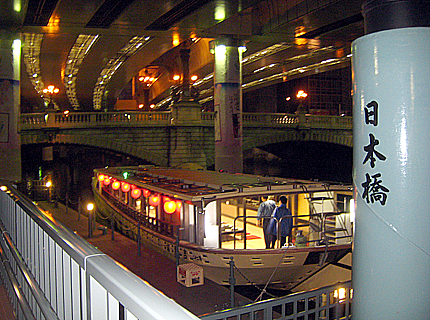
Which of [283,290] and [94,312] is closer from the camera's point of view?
[94,312]

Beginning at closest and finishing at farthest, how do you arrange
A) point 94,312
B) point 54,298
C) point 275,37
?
point 94,312, point 54,298, point 275,37

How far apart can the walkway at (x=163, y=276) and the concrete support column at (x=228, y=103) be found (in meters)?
8.27

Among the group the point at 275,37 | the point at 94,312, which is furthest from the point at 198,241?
the point at 275,37

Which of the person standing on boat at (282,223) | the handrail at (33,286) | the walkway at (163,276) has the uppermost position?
the handrail at (33,286)

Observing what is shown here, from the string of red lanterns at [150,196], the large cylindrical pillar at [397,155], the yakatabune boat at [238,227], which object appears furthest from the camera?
the string of red lanterns at [150,196]

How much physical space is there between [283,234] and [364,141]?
7.49 m

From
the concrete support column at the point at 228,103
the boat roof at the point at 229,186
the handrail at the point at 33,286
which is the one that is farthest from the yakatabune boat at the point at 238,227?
the concrete support column at the point at 228,103

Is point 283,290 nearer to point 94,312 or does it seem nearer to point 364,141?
point 364,141

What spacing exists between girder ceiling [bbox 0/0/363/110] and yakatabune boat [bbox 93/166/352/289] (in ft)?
29.6

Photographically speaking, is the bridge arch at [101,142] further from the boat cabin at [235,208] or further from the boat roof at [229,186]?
the boat roof at [229,186]

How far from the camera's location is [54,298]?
11.1 feet

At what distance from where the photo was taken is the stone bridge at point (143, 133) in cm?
2744

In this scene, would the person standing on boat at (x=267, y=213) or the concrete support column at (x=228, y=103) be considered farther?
the concrete support column at (x=228, y=103)

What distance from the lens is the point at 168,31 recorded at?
22203 millimetres
